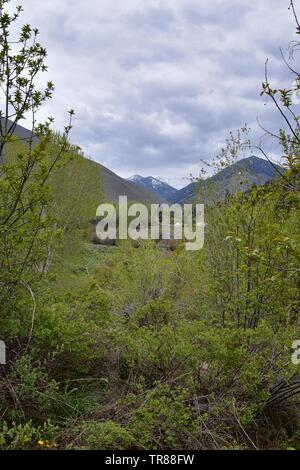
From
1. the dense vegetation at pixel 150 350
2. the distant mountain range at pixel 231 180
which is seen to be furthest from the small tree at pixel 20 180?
the distant mountain range at pixel 231 180

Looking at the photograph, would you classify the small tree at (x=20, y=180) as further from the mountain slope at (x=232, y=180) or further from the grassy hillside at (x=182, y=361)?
the mountain slope at (x=232, y=180)

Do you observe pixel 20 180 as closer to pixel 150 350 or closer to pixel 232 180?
pixel 150 350

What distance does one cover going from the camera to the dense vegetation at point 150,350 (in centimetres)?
372

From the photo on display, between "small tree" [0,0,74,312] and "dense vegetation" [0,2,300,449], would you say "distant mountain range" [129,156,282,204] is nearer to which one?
"dense vegetation" [0,2,300,449]

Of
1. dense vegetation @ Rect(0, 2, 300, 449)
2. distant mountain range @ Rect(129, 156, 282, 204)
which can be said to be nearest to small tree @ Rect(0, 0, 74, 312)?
dense vegetation @ Rect(0, 2, 300, 449)

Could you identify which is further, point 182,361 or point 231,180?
point 231,180

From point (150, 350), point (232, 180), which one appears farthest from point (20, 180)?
point (232, 180)

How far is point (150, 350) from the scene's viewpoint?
4.78m

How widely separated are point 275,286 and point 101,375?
2277mm

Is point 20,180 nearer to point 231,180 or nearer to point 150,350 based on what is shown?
point 150,350

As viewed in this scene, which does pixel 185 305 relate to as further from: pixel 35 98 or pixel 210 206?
pixel 35 98

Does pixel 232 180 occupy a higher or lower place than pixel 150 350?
higher

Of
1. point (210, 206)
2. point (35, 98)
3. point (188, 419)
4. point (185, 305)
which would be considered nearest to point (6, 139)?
point (35, 98)
